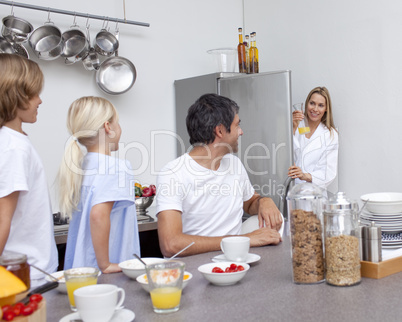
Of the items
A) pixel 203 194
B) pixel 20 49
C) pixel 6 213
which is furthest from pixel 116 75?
pixel 6 213

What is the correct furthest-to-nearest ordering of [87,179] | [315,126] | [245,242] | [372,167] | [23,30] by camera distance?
1. [315,126]
2. [372,167]
3. [23,30]
4. [87,179]
5. [245,242]

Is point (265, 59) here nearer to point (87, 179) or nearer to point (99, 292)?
point (87, 179)

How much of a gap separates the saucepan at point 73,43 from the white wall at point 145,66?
0.12 metres

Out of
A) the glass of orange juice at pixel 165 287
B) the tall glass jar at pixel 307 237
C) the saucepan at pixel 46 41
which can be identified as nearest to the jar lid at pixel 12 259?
the glass of orange juice at pixel 165 287

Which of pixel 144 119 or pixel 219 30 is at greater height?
pixel 219 30

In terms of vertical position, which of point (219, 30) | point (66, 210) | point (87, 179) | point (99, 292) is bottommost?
point (99, 292)

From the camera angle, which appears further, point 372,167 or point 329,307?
point 372,167

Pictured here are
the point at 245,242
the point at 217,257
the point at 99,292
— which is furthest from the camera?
the point at 217,257

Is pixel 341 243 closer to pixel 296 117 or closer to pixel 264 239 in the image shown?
pixel 264 239

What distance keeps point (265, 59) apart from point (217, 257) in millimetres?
2719

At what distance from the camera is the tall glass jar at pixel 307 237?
1.22 m

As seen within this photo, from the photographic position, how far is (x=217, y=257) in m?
1.53

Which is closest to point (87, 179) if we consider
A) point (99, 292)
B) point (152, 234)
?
point (99, 292)

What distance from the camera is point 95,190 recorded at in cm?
156
